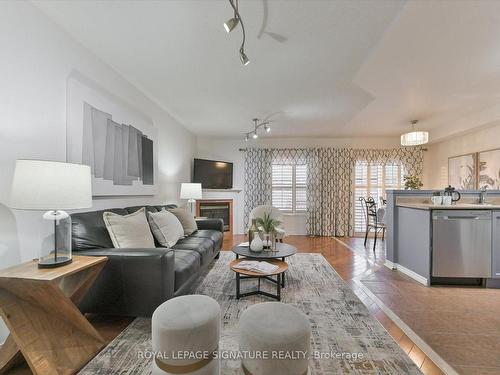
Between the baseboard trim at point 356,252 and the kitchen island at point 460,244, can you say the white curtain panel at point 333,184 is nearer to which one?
the baseboard trim at point 356,252

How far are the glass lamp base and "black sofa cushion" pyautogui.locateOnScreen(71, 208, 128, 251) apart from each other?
0.38 meters

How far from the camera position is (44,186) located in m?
1.32

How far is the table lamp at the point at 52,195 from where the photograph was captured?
1292mm

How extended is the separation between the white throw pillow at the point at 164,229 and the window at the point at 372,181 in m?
4.70

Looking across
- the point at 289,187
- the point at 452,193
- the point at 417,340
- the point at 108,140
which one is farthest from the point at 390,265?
the point at 108,140

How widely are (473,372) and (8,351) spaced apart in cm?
285

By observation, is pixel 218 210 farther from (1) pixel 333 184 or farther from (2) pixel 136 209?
(1) pixel 333 184

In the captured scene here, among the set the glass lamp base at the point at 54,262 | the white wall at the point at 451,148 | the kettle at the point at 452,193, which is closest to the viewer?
the glass lamp base at the point at 54,262

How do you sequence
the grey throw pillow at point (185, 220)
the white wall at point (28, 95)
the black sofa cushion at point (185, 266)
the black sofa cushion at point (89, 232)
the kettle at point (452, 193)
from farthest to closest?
the grey throw pillow at point (185, 220)
the kettle at point (452, 193)
the black sofa cushion at point (185, 266)
the black sofa cushion at point (89, 232)
the white wall at point (28, 95)

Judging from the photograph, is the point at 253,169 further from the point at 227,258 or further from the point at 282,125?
the point at 227,258

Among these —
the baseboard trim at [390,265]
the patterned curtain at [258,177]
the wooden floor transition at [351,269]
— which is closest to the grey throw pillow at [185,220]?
the wooden floor transition at [351,269]

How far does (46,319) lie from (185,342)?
1.01 metres

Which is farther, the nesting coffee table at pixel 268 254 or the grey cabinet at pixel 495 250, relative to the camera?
the grey cabinet at pixel 495 250

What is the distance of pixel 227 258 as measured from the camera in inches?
149
